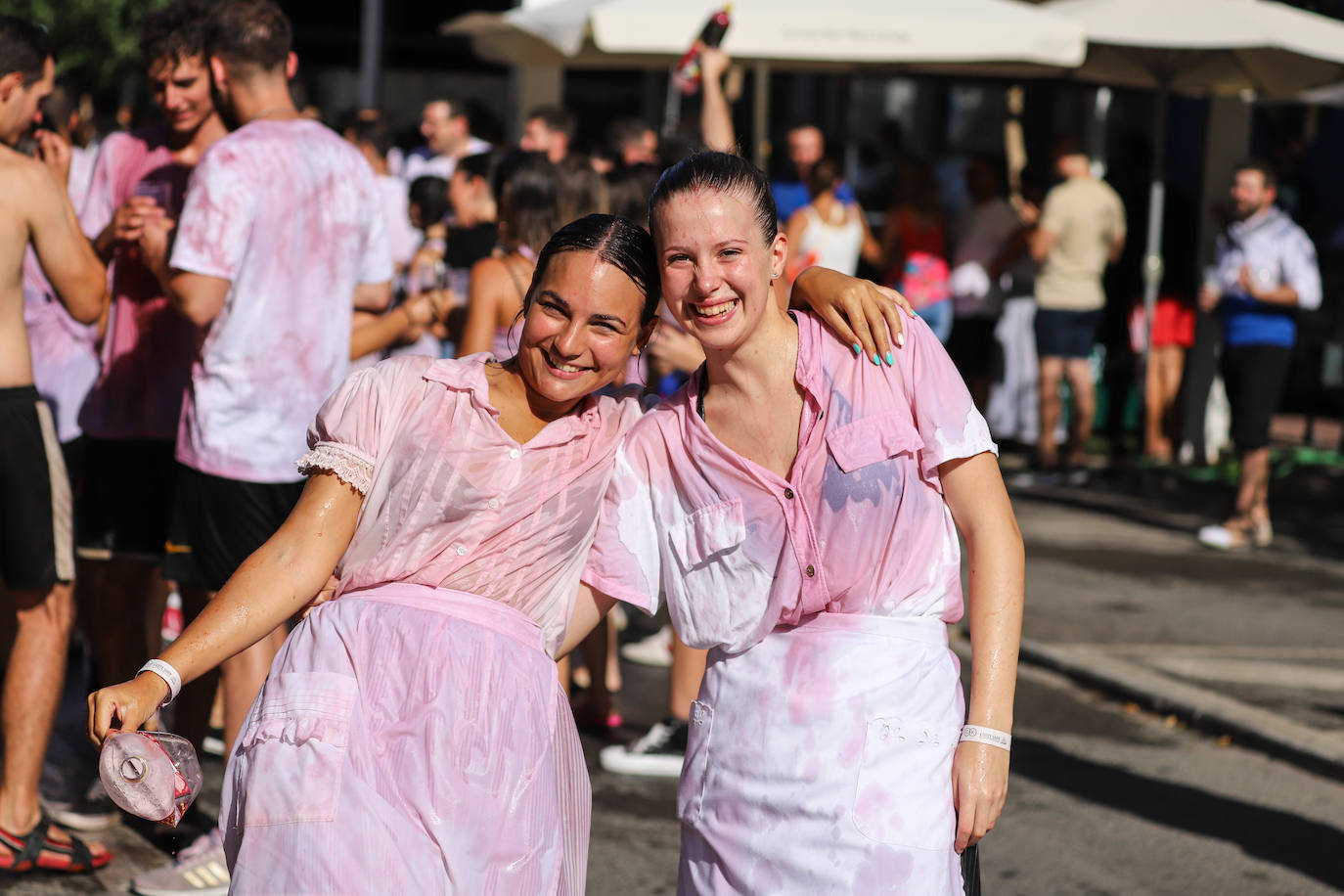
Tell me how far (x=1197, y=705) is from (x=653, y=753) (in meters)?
2.36

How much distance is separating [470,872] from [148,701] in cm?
57

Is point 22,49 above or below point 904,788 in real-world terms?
above

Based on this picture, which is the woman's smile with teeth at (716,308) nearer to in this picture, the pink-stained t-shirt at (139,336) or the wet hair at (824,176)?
the pink-stained t-shirt at (139,336)

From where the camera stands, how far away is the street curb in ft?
19.8

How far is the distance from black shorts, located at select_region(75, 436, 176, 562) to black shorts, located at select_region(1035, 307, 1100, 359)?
8207 mm

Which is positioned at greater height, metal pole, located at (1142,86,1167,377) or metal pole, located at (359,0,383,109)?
metal pole, located at (359,0,383,109)

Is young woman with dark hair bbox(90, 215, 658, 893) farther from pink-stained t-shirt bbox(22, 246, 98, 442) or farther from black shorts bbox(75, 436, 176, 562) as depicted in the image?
pink-stained t-shirt bbox(22, 246, 98, 442)

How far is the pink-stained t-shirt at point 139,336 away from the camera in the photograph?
4.85 metres

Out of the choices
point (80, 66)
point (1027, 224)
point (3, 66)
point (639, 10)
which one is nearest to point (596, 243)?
point (3, 66)

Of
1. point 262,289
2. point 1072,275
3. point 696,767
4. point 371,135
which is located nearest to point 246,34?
point 262,289

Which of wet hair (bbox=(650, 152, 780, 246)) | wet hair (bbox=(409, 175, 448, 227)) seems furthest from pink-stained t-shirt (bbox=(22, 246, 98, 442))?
wet hair (bbox=(650, 152, 780, 246))

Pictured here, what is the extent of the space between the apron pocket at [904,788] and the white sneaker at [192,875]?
2.30 metres

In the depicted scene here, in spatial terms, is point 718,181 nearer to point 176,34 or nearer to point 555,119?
point 176,34

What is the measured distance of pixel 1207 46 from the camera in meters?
11.0
